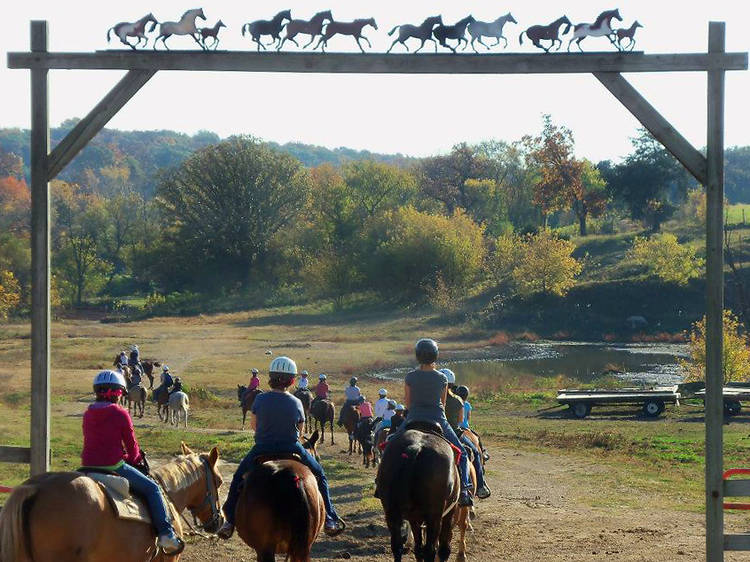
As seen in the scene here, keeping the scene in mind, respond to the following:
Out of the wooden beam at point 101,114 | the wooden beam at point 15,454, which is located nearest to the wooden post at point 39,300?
the wooden beam at point 15,454

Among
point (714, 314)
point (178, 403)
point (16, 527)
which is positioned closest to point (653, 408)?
point (178, 403)

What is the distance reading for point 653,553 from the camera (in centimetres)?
1427

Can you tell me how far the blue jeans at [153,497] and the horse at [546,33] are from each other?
5930 millimetres

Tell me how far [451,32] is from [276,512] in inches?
210

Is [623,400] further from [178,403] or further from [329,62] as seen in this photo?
[329,62]

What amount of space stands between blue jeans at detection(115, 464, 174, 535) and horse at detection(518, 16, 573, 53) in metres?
5.93

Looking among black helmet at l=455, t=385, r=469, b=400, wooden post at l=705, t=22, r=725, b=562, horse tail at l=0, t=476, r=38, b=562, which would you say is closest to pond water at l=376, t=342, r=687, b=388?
black helmet at l=455, t=385, r=469, b=400

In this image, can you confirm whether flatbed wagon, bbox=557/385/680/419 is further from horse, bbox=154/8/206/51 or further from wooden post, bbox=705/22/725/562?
horse, bbox=154/8/206/51

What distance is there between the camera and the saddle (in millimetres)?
9180

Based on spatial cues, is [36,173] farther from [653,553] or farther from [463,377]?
[463,377]

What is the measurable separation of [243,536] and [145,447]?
15620 millimetres

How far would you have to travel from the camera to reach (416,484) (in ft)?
36.9

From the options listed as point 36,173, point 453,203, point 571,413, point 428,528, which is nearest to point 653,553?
point 428,528

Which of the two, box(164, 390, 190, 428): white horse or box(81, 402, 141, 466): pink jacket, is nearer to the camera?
box(81, 402, 141, 466): pink jacket
